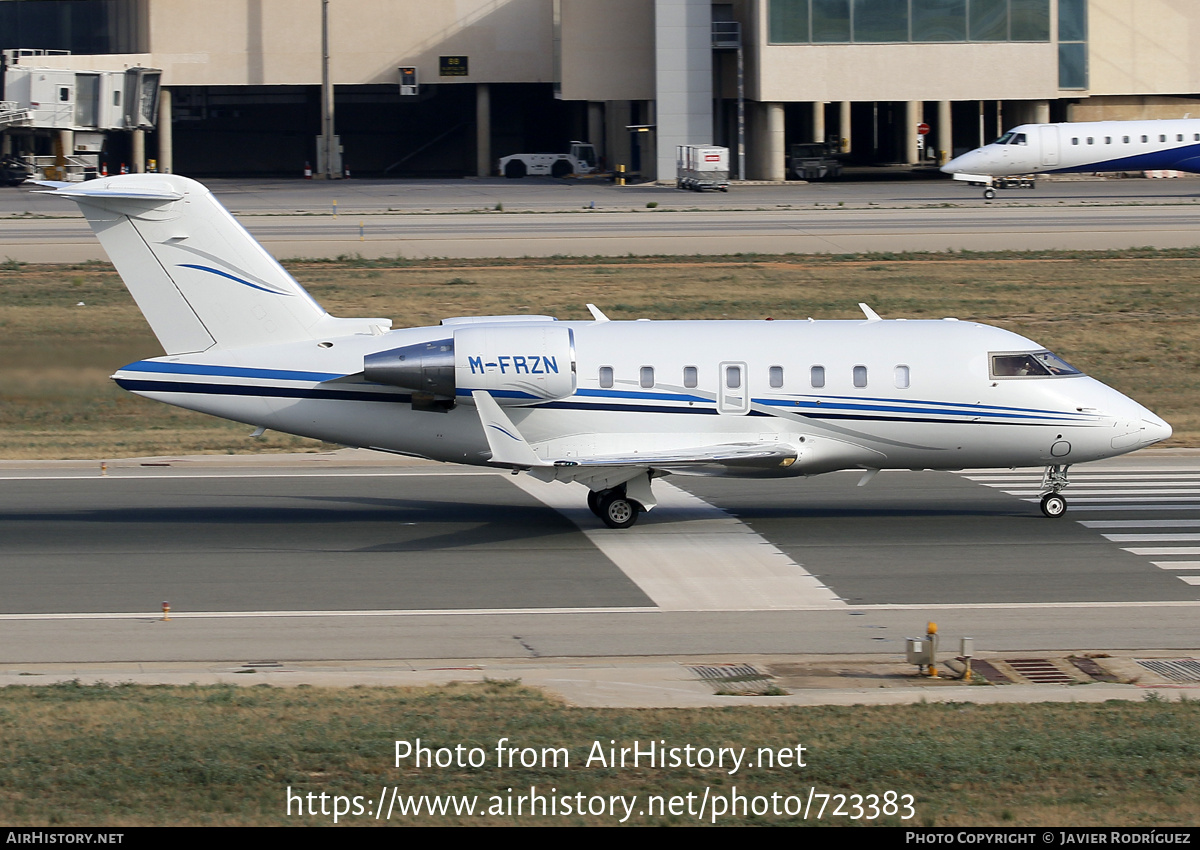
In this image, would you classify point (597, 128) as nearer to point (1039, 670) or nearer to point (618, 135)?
point (618, 135)

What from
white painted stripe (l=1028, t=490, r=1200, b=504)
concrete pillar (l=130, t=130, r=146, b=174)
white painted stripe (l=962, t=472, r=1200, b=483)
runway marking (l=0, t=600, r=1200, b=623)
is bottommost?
runway marking (l=0, t=600, r=1200, b=623)

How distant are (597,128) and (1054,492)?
285 feet

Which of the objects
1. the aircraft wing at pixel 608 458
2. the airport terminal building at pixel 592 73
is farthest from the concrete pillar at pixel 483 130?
the aircraft wing at pixel 608 458

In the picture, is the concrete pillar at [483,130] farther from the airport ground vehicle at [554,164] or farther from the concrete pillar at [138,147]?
the concrete pillar at [138,147]

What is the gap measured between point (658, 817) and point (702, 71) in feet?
273

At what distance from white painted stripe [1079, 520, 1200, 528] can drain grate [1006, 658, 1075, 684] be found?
25.6 feet

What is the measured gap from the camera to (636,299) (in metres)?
44.7

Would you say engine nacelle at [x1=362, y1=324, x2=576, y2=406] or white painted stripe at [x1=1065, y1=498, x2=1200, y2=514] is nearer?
engine nacelle at [x1=362, y1=324, x2=576, y2=406]

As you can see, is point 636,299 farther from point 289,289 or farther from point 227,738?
point 227,738

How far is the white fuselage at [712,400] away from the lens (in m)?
23.0

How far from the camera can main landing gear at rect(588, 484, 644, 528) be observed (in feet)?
77.5

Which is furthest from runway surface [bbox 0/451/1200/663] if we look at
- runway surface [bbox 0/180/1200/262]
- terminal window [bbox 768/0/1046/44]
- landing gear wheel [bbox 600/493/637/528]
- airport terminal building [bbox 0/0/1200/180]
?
airport terminal building [bbox 0/0/1200/180]

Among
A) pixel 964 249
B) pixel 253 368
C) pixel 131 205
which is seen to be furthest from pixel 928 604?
pixel 964 249

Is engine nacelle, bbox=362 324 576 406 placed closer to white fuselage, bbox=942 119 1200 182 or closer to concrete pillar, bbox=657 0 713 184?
white fuselage, bbox=942 119 1200 182
